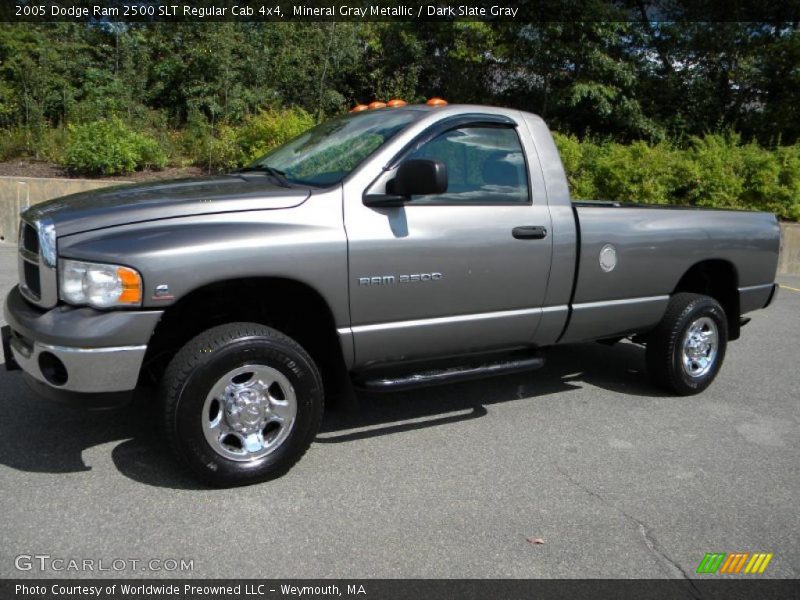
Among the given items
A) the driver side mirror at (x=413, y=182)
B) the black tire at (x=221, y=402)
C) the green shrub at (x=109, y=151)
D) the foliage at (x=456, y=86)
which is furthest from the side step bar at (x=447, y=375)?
the green shrub at (x=109, y=151)

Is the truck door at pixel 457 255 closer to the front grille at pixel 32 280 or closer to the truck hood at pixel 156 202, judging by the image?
the truck hood at pixel 156 202

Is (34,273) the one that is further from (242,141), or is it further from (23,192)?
(242,141)

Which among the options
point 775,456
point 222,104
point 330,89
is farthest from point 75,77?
point 775,456

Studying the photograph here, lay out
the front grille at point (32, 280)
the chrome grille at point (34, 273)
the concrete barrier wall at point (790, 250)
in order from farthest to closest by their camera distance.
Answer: the concrete barrier wall at point (790, 250), the front grille at point (32, 280), the chrome grille at point (34, 273)

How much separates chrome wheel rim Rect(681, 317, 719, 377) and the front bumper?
3.84 meters

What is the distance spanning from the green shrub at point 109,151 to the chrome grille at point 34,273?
8844mm

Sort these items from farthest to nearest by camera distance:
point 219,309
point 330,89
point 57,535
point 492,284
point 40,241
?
1. point 330,89
2. point 492,284
3. point 219,309
4. point 40,241
5. point 57,535

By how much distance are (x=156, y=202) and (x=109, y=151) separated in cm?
938

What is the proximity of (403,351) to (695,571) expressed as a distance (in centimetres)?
181

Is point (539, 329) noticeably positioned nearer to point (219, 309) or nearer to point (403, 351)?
point (403, 351)

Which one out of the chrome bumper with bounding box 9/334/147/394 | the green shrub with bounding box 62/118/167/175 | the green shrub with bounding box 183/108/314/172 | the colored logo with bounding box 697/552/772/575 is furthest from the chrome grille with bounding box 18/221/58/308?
the green shrub with bounding box 183/108/314/172

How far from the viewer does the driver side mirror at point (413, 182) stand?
12.5ft

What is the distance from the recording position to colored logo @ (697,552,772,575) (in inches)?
128

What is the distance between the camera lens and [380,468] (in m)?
4.06
